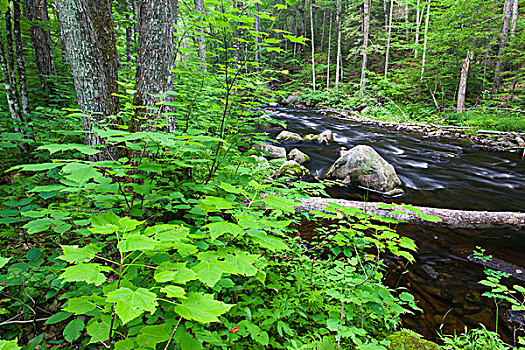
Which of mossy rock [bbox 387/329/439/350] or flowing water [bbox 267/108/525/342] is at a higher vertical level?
mossy rock [bbox 387/329/439/350]

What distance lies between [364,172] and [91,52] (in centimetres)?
548

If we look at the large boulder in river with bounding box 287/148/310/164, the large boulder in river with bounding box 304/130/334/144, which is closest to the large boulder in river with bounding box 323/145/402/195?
the large boulder in river with bounding box 287/148/310/164

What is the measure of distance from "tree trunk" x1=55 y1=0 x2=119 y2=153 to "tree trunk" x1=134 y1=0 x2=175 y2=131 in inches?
19.2

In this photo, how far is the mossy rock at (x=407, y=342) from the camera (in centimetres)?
161

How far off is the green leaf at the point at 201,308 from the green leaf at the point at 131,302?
0.11 meters

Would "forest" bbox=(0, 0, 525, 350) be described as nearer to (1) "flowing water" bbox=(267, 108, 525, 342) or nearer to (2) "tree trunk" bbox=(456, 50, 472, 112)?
(1) "flowing water" bbox=(267, 108, 525, 342)

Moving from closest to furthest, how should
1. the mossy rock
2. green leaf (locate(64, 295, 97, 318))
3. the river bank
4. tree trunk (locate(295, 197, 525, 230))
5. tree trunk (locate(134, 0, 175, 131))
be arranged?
1. green leaf (locate(64, 295, 97, 318))
2. the mossy rock
3. tree trunk (locate(134, 0, 175, 131))
4. tree trunk (locate(295, 197, 525, 230))
5. the river bank

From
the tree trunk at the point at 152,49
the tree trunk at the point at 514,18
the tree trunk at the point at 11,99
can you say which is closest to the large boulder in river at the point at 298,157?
the tree trunk at the point at 152,49

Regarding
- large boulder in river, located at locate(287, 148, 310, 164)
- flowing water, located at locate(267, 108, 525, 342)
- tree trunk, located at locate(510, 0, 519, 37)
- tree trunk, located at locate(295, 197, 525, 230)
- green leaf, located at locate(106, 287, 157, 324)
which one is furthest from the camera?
tree trunk, located at locate(510, 0, 519, 37)

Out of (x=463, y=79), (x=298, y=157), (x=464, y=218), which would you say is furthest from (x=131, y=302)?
(x=463, y=79)

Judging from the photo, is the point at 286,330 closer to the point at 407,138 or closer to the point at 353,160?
the point at 353,160

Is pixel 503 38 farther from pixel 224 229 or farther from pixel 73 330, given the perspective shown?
pixel 73 330

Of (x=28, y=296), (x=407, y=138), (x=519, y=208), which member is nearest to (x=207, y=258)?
(x=28, y=296)

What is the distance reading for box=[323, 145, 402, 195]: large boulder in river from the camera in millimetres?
5598
